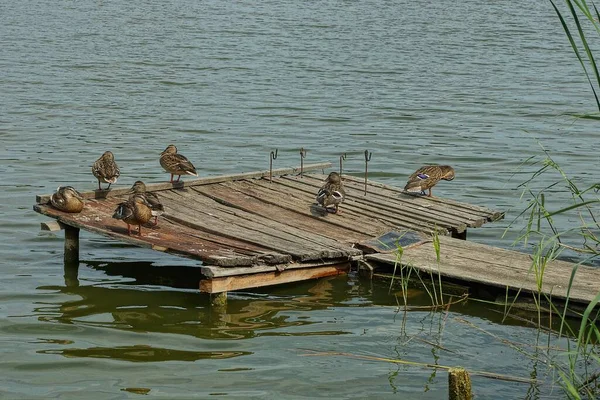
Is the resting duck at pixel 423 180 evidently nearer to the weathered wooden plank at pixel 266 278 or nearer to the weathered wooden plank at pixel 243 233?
the weathered wooden plank at pixel 266 278

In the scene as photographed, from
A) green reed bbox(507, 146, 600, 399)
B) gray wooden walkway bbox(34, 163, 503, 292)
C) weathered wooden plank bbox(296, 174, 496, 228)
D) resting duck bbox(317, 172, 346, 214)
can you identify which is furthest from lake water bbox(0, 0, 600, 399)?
resting duck bbox(317, 172, 346, 214)

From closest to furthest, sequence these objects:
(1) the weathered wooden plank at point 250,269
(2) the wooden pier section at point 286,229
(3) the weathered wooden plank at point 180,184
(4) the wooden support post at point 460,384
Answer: (4) the wooden support post at point 460,384, (1) the weathered wooden plank at point 250,269, (2) the wooden pier section at point 286,229, (3) the weathered wooden plank at point 180,184

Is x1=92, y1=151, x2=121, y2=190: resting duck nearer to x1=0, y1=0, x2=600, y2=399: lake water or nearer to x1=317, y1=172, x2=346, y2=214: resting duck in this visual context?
x1=0, y1=0, x2=600, y2=399: lake water

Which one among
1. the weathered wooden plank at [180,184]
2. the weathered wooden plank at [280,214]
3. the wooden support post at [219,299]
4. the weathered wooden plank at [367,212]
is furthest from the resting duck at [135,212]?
the weathered wooden plank at [367,212]

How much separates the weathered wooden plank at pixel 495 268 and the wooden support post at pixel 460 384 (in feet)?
9.58

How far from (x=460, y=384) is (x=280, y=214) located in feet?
18.4

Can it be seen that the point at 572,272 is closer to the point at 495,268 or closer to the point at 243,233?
the point at 495,268

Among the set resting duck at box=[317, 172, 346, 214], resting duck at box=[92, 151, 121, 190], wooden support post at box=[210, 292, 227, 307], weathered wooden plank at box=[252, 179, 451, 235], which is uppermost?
resting duck at box=[92, 151, 121, 190]

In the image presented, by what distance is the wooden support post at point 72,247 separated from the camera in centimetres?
1158

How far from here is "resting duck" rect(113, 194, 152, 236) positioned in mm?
10609

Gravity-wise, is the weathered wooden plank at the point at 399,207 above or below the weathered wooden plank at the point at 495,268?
above

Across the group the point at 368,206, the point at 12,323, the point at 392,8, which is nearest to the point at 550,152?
the point at 368,206

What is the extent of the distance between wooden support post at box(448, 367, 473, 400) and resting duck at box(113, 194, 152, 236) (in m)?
4.59

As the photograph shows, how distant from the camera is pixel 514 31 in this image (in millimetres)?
32625
